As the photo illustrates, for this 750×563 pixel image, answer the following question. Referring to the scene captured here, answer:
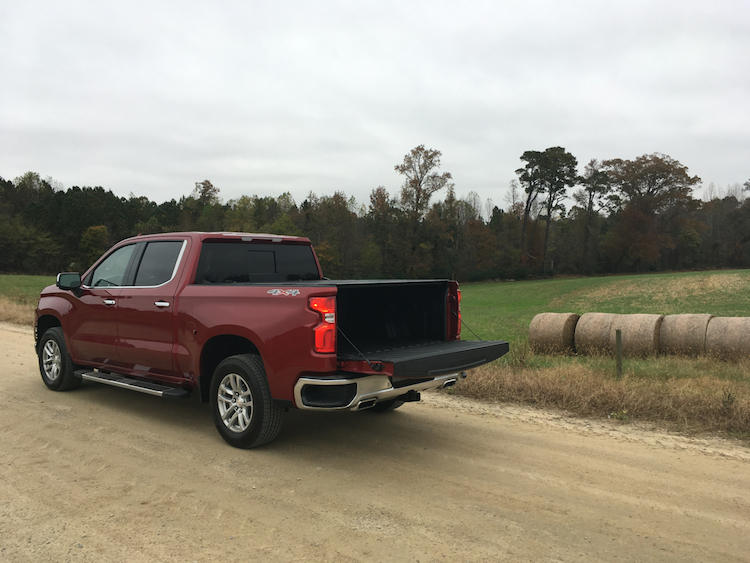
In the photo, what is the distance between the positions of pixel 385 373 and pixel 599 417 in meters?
3.56

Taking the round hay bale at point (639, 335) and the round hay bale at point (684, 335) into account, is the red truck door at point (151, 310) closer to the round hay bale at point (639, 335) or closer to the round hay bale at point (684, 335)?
the round hay bale at point (639, 335)

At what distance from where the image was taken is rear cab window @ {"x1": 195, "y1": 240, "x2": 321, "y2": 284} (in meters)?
5.99

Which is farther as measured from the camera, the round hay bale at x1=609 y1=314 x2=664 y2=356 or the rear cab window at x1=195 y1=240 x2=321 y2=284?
the round hay bale at x1=609 y1=314 x2=664 y2=356

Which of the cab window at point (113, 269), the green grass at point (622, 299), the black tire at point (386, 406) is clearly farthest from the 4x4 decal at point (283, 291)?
the green grass at point (622, 299)

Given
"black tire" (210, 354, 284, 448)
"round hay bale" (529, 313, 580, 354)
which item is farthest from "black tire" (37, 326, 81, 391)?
"round hay bale" (529, 313, 580, 354)

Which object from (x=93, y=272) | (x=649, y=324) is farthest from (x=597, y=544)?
(x=649, y=324)

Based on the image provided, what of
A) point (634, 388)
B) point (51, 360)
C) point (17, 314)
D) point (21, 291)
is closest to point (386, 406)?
point (634, 388)

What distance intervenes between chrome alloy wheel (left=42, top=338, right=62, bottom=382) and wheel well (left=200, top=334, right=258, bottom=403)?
10.0ft

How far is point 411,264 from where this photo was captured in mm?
66500

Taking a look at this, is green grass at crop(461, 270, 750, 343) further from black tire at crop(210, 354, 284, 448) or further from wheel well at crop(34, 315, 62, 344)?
black tire at crop(210, 354, 284, 448)

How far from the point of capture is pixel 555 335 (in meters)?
11.9

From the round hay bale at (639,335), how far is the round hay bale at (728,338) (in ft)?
3.01

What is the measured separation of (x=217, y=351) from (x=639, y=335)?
342 inches

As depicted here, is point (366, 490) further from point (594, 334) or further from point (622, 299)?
point (622, 299)
